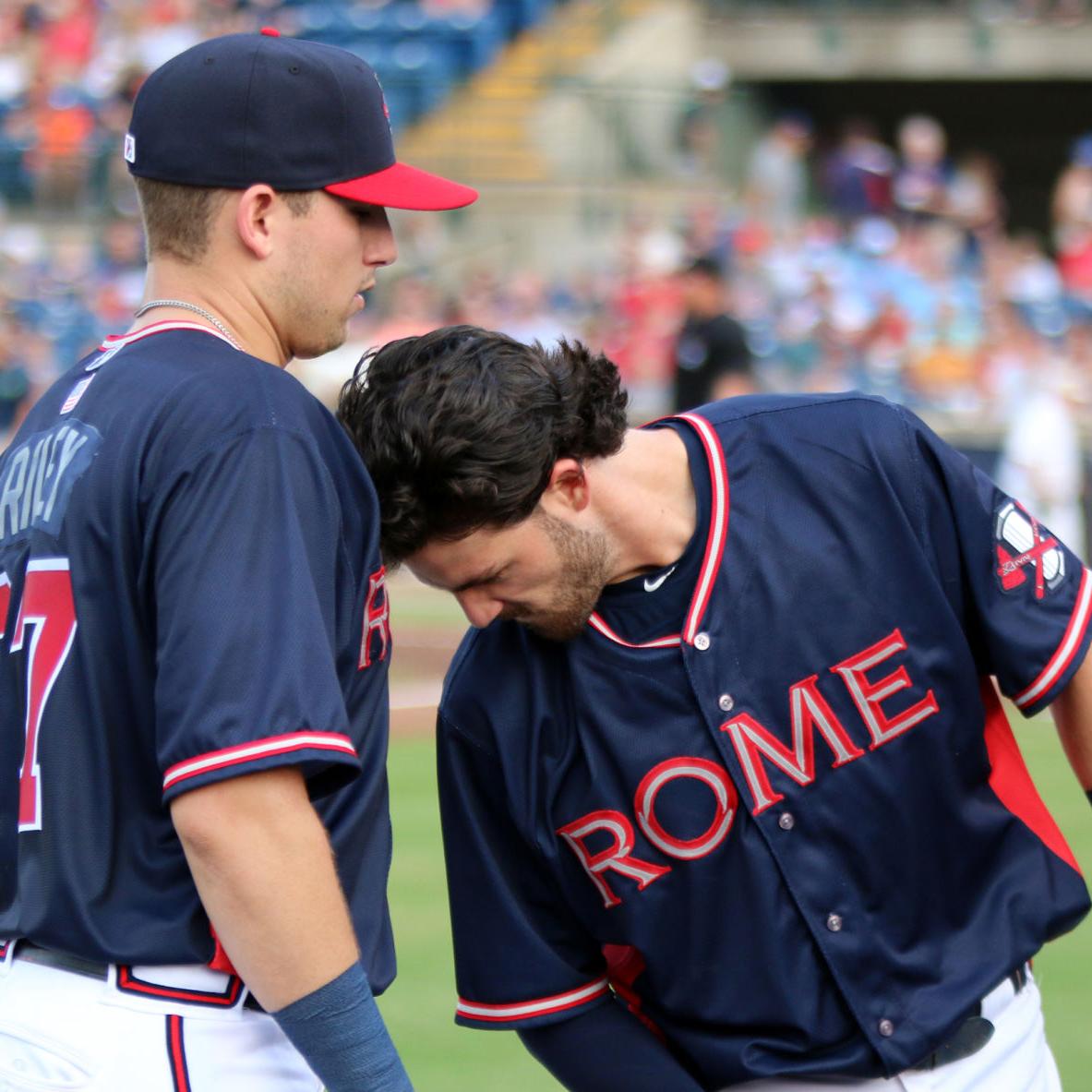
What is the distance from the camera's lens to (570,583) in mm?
2371

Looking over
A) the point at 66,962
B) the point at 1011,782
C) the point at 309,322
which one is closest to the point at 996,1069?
the point at 1011,782

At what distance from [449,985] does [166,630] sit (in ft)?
11.3

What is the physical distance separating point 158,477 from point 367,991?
596 mm

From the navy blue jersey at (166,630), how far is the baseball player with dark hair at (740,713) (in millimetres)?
287

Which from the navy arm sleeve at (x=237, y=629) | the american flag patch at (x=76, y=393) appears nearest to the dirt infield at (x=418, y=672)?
the american flag patch at (x=76, y=393)

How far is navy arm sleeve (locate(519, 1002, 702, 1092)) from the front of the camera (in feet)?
7.93

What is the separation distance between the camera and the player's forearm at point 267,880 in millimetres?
1858

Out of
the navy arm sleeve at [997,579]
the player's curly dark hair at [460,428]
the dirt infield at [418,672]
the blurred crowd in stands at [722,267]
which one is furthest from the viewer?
the blurred crowd in stands at [722,267]

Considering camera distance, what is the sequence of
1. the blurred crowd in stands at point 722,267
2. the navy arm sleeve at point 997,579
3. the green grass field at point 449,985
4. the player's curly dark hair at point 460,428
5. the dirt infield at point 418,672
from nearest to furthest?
the player's curly dark hair at point 460,428 < the navy arm sleeve at point 997,579 < the green grass field at point 449,985 < the dirt infield at point 418,672 < the blurred crowd in stands at point 722,267

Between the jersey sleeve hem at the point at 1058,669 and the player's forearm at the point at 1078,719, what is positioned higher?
the jersey sleeve hem at the point at 1058,669

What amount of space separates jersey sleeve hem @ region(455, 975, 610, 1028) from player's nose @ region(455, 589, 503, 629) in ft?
1.75

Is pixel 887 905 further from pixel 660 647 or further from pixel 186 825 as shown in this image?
pixel 186 825

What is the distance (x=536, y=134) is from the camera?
58.2 ft

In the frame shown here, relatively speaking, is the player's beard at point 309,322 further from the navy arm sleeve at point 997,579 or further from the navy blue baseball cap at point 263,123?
the navy arm sleeve at point 997,579
